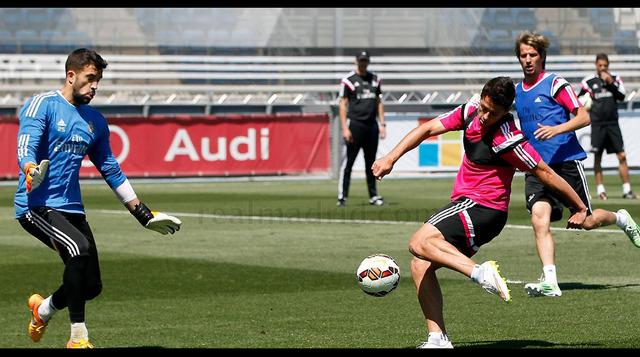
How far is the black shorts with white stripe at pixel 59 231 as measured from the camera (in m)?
8.16

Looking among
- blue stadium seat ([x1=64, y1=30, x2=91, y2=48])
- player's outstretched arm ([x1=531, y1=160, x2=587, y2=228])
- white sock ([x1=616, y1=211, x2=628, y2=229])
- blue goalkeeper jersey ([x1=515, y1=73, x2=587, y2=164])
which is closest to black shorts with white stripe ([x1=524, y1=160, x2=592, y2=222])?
blue goalkeeper jersey ([x1=515, y1=73, x2=587, y2=164])

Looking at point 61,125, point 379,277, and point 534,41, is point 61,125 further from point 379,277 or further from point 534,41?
point 534,41

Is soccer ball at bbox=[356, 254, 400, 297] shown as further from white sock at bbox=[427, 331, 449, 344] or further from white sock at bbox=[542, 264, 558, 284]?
white sock at bbox=[542, 264, 558, 284]

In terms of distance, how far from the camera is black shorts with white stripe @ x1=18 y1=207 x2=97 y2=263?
8.16 meters

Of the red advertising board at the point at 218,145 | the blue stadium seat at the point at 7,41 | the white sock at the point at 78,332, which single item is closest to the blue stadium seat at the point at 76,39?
the blue stadium seat at the point at 7,41

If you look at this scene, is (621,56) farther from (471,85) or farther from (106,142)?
(106,142)

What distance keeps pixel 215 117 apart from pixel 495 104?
2102 centimetres

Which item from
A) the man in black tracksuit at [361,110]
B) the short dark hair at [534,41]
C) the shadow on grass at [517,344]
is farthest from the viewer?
the man in black tracksuit at [361,110]

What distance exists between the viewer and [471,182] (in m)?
8.55

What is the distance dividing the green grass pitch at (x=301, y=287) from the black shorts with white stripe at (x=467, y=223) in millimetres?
625

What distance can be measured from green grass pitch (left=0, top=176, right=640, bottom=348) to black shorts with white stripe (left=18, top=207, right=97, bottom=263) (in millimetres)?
648

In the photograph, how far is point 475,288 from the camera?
1134 centimetres

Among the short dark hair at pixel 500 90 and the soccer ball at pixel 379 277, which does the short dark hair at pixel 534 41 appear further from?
the soccer ball at pixel 379 277

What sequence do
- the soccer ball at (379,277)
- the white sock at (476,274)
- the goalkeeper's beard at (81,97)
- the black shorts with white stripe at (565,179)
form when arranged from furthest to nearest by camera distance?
the black shorts with white stripe at (565,179), the soccer ball at (379,277), the goalkeeper's beard at (81,97), the white sock at (476,274)
